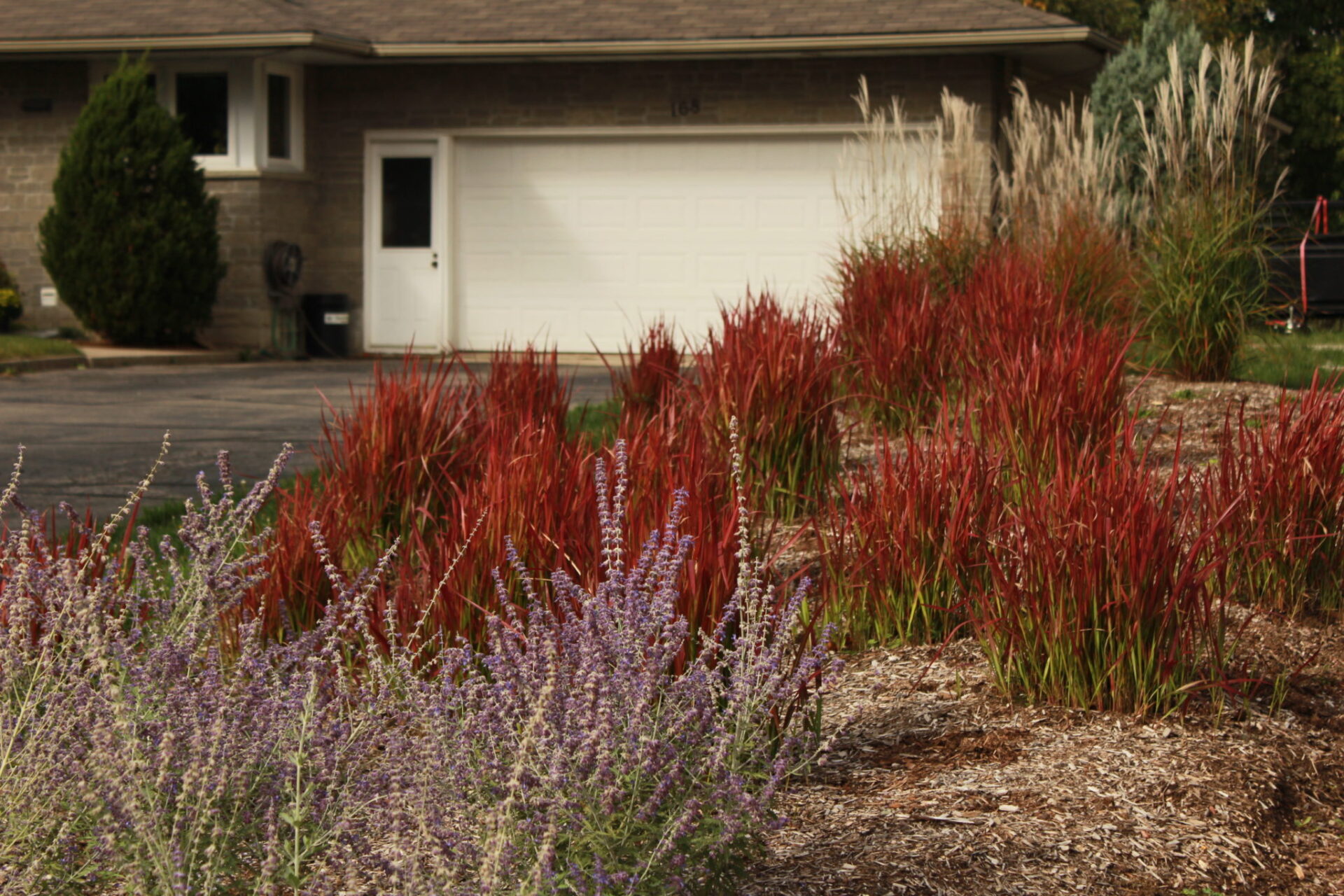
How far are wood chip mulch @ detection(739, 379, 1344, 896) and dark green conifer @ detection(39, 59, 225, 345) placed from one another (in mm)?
13810

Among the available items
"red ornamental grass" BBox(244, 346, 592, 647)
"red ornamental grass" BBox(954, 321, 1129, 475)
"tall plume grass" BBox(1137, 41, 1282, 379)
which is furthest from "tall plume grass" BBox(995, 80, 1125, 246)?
"red ornamental grass" BBox(244, 346, 592, 647)

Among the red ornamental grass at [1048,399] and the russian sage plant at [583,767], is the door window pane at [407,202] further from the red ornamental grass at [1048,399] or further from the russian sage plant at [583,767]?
the russian sage plant at [583,767]

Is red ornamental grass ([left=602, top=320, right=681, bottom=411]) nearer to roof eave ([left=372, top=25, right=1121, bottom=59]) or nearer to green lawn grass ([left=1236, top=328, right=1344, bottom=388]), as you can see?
green lawn grass ([left=1236, top=328, right=1344, bottom=388])

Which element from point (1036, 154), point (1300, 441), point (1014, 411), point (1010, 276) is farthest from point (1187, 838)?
point (1036, 154)

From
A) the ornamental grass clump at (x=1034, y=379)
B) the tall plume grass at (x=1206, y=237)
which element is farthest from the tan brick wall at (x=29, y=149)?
the ornamental grass clump at (x=1034, y=379)

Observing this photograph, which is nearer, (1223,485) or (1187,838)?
(1187,838)

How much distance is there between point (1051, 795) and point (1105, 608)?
545 millimetres

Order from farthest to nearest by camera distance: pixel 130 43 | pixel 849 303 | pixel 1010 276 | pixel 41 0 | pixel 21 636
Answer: pixel 41 0 → pixel 130 43 → pixel 849 303 → pixel 1010 276 → pixel 21 636

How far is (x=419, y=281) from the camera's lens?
1844 cm

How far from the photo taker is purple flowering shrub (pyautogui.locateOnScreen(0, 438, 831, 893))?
7.83ft

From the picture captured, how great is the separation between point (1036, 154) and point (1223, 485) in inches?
240

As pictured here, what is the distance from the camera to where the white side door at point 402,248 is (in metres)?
18.4

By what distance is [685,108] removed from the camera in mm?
17531

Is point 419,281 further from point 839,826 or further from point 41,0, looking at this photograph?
point 839,826
